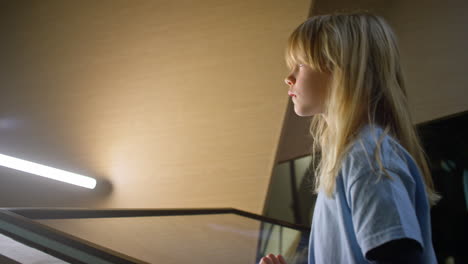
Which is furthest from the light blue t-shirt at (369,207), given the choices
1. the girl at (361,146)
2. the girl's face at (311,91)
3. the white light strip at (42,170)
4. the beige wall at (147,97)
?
the white light strip at (42,170)

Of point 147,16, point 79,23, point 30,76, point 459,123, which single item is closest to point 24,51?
point 30,76

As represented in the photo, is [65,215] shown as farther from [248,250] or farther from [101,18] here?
[101,18]

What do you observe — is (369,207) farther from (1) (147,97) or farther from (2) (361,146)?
(1) (147,97)

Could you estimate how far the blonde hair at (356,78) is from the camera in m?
0.98

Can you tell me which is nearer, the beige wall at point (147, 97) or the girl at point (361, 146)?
the girl at point (361, 146)

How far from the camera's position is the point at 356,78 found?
1.01m

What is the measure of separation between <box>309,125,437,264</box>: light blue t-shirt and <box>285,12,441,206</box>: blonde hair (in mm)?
53

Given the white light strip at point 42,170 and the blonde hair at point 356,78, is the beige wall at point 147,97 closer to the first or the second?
the white light strip at point 42,170

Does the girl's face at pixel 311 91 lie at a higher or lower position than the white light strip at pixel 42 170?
higher

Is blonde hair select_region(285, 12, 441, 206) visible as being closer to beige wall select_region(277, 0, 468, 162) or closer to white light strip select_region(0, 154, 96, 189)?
beige wall select_region(277, 0, 468, 162)

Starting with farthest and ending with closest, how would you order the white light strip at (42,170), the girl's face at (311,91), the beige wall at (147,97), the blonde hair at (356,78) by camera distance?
the beige wall at (147,97), the white light strip at (42,170), the girl's face at (311,91), the blonde hair at (356,78)

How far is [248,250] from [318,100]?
1064 mm

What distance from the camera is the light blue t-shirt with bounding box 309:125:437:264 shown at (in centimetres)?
71

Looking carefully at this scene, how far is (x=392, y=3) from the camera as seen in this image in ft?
13.1
